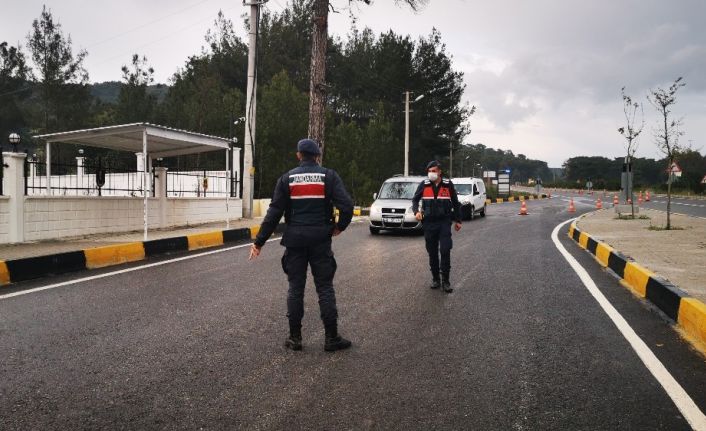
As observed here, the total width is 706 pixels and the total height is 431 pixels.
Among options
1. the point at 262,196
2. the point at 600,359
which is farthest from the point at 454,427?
the point at 262,196

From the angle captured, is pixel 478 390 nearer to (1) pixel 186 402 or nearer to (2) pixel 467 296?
(1) pixel 186 402

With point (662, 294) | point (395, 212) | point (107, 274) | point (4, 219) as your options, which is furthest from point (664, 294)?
point (4, 219)

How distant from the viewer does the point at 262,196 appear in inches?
1158

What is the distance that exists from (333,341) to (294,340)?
322 mm

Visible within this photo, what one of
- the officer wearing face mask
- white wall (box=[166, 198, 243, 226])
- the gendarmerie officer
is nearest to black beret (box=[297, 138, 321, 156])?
the gendarmerie officer

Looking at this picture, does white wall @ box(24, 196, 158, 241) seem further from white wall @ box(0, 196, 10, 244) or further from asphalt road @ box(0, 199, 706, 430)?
asphalt road @ box(0, 199, 706, 430)

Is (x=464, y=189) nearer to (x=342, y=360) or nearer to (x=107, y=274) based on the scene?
(x=107, y=274)

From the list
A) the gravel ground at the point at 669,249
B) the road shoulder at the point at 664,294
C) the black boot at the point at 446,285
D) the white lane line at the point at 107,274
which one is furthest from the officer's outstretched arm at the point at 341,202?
the white lane line at the point at 107,274

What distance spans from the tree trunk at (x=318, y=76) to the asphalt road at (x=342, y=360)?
12.0m

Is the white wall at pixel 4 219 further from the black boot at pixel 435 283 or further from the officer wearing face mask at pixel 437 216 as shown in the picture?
the black boot at pixel 435 283

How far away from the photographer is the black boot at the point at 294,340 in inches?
178

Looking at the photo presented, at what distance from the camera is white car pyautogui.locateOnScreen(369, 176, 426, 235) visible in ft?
47.4

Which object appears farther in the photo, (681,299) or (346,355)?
(681,299)

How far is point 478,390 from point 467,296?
Answer: 3240 millimetres
